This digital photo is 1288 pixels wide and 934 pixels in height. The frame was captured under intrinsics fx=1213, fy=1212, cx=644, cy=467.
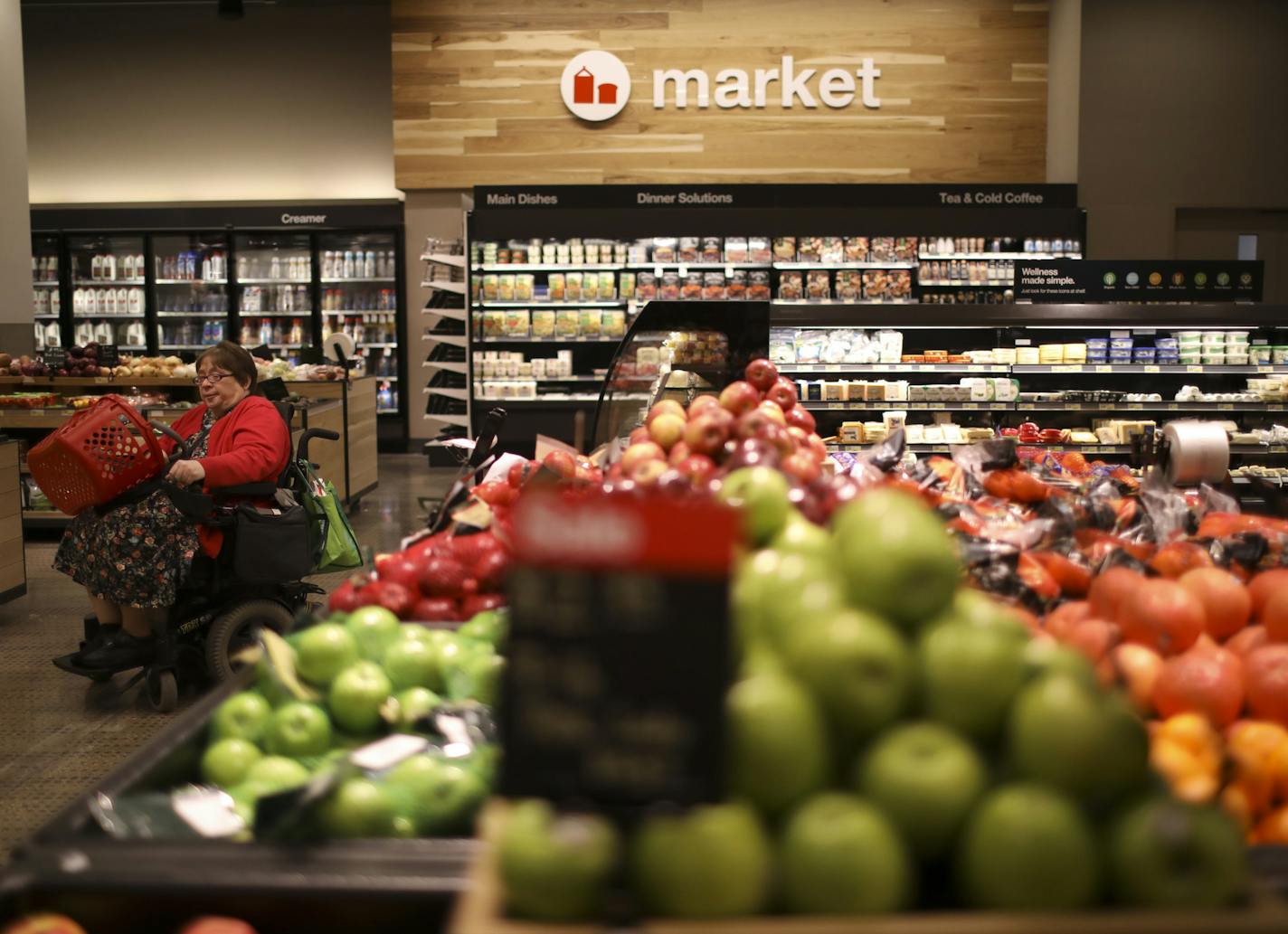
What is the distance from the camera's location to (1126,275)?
7.82 m

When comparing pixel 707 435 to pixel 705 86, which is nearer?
pixel 707 435

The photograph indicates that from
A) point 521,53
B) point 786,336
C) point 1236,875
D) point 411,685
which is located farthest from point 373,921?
point 521,53

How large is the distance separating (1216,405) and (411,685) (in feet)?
21.0

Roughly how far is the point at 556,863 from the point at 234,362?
163 inches

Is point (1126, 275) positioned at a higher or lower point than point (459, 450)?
higher

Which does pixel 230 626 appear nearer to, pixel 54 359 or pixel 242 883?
pixel 242 883

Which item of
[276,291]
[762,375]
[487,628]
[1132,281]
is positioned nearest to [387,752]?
[487,628]

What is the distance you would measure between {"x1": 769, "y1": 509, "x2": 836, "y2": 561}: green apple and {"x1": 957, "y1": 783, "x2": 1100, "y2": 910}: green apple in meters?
0.41

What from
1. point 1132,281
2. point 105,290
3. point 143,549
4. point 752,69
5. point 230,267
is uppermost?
point 752,69

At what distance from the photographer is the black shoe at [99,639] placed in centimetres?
464

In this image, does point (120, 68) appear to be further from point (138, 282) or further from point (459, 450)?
point (459, 450)

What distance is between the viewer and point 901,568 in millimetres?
1102

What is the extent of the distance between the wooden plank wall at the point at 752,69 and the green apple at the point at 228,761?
10323mm

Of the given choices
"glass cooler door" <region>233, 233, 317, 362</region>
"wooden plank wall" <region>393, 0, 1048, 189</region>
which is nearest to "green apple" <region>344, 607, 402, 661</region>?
"wooden plank wall" <region>393, 0, 1048, 189</region>
